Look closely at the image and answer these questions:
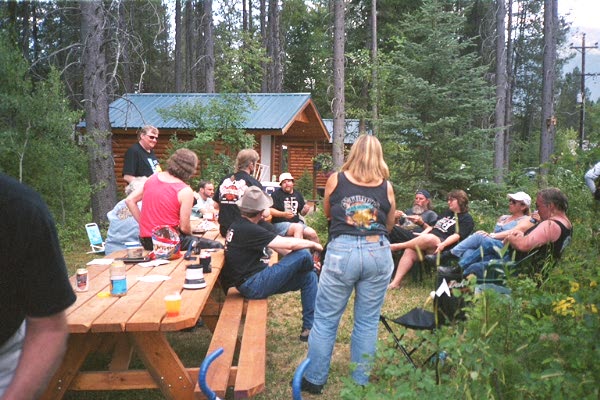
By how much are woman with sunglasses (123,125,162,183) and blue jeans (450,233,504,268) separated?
3.58 meters

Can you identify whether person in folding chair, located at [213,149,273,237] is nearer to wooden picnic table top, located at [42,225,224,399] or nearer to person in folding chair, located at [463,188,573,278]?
wooden picnic table top, located at [42,225,224,399]

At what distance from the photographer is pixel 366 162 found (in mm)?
3715

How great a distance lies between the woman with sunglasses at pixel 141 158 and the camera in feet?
20.8

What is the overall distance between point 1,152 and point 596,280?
9.26 m

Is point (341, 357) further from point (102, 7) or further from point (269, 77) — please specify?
point (269, 77)

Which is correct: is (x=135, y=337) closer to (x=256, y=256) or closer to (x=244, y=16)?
(x=256, y=256)

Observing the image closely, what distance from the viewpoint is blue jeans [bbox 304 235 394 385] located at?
3.68 meters

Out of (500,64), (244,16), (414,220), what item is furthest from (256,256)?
(244,16)

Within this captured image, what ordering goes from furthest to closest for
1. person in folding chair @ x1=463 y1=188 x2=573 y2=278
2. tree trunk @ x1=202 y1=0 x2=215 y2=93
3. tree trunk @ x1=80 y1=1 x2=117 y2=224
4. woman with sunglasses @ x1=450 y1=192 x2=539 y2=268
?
tree trunk @ x1=202 y1=0 x2=215 y2=93
tree trunk @ x1=80 y1=1 x2=117 y2=224
woman with sunglasses @ x1=450 y1=192 x2=539 y2=268
person in folding chair @ x1=463 y1=188 x2=573 y2=278

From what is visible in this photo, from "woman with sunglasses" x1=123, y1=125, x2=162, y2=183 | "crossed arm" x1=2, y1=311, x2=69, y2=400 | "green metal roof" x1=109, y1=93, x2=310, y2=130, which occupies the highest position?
"green metal roof" x1=109, y1=93, x2=310, y2=130

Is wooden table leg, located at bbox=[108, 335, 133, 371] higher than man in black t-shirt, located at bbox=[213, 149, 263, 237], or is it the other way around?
man in black t-shirt, located at bbox=[213, 149, 263, 237]

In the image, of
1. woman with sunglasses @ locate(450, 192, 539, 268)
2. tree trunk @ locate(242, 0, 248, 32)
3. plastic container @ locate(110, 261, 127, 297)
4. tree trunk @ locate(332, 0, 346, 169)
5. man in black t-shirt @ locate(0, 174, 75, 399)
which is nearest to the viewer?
man in black t-shirt @ locate(0, 174, 75, 399)

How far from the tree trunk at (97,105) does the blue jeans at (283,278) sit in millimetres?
7002

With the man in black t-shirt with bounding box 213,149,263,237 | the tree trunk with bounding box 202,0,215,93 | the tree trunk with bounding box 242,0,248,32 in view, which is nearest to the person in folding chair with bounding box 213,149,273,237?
the man in black t-shirt with bounding box 213,149,263,237
